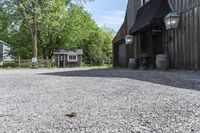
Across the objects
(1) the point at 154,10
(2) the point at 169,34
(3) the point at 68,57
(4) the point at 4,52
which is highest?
(1) the point at 154,10

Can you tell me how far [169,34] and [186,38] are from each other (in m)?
1.64

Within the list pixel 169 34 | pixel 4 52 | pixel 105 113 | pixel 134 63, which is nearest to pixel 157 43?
pixel 169 34

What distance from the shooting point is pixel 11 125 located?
3.87 m

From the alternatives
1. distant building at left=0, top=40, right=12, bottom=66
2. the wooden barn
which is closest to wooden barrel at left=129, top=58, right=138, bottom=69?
the wooden barn

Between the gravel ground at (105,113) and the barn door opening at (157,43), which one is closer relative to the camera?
the gravel ground at (105,113)

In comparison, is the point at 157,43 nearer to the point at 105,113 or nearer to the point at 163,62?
the point at 163,62

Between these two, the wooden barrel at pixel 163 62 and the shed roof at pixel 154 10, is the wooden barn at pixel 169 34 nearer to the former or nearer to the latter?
the shed roof at pixel 154 10

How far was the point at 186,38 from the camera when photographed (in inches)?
512

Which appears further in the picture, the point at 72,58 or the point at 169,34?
the point at 72,58

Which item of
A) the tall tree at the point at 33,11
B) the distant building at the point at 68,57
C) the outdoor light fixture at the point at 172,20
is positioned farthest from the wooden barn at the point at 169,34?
the distant building at the point at 68,57

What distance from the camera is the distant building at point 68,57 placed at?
45250mm

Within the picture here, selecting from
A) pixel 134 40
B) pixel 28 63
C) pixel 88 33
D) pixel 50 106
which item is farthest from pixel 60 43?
pixel 50 106

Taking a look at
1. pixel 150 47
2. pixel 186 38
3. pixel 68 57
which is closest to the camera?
pixel 186 38

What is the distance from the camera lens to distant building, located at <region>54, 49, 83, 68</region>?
4525 cm
